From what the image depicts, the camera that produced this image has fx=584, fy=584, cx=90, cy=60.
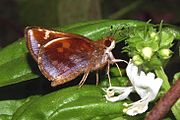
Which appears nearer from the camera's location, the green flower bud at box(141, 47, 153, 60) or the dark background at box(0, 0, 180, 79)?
the green flower bud at box(141, 47, 153, 60)

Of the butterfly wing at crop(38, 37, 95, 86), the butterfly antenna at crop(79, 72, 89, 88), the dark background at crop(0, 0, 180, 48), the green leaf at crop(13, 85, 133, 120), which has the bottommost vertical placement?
the dark background at crop(0, 0, 180, 48)

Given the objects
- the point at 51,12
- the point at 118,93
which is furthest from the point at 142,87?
the point at 51,12

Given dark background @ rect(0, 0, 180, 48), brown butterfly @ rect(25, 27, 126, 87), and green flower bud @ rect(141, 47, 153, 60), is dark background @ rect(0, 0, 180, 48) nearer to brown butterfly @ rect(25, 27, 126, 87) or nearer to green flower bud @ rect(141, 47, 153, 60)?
brown butterfly @ rect(25, 27, 126, 87)

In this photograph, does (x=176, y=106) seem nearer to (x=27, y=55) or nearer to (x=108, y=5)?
(x=27, y=55)

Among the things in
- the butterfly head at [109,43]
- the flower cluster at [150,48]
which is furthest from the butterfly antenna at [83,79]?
the flower cluster at [150,48]

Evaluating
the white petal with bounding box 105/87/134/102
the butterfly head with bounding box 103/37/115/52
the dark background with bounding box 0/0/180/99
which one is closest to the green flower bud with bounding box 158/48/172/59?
the white petal with bounding box 105/87/134/102

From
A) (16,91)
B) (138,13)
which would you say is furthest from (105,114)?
(138,13)
